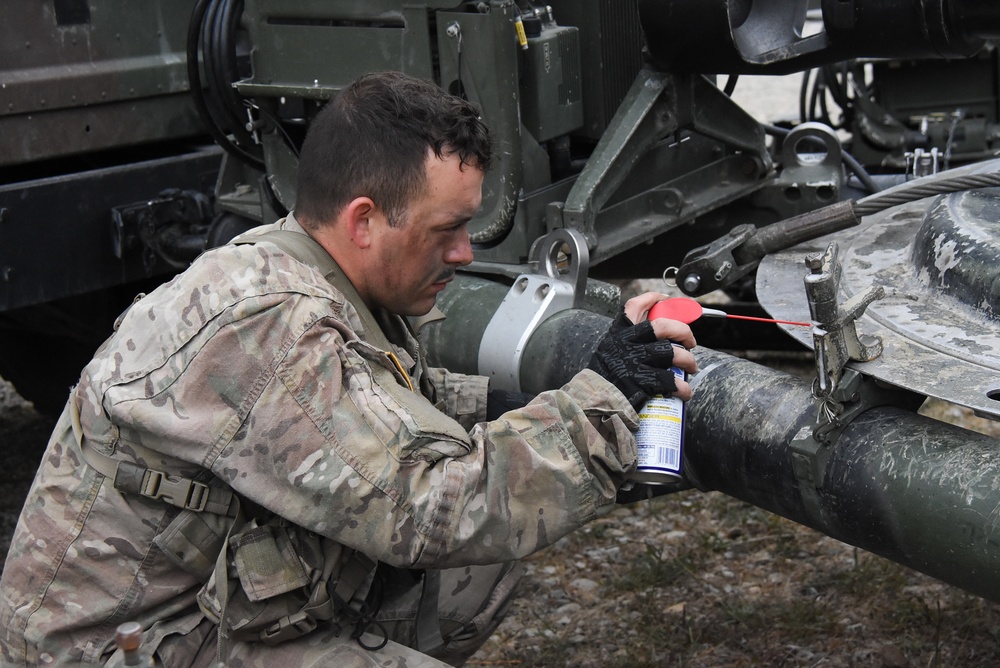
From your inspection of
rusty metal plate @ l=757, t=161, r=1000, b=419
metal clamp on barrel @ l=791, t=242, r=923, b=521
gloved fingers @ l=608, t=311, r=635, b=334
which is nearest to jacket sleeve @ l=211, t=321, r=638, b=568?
→ gloved fingers @ l=608, t=311, r=635, b=334

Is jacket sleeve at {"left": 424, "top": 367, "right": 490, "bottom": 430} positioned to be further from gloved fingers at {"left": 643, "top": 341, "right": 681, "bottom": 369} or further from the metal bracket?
gloved fingers at {"left": 643, "top": 341, "right": 681, "bottom": 369}

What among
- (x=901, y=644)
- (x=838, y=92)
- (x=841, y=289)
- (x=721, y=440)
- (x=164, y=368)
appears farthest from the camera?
(x=838, y=92)

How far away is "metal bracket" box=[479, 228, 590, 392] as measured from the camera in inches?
103

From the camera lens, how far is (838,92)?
4508 mm

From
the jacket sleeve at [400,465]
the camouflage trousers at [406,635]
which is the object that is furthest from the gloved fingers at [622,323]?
the camouflage trousers at [406,635]

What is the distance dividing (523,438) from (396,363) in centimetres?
27

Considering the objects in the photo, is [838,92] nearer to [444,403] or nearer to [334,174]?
[444,403]

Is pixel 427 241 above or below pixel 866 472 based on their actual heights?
above

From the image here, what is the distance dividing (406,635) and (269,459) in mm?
644

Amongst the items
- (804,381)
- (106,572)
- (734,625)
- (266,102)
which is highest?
(266,102)

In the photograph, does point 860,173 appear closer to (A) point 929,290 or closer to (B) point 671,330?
(A) point 929,290

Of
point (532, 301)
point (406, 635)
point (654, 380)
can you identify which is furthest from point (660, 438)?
point (532, 301)

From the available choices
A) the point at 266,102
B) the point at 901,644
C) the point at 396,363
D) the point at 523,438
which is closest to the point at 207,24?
the point at 266,102

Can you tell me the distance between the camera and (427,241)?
2000mm
